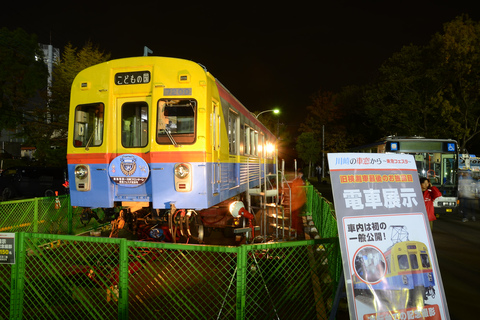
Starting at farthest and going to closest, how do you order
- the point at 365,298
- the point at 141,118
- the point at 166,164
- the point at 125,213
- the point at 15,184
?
the point at 15,184, the point at 125,213, the point at 141,118, the point at 166,164, the point at 365,298

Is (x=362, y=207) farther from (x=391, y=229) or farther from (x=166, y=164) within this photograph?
(x=166, y=164)

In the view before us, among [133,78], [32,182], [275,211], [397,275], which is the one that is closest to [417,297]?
[397,275]

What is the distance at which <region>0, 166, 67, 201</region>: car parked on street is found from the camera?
15898 mm

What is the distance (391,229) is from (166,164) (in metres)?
3.90

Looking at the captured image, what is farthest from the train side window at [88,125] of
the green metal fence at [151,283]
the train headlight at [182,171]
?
the green metal fence at [151,283]

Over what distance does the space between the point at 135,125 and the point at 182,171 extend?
148 centimetres

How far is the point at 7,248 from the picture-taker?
13.5ft

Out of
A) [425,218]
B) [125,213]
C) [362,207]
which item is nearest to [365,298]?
[362,207]

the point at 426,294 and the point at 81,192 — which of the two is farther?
the point at 81,192

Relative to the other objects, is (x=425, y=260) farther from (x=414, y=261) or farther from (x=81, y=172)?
(x=81, y=172)

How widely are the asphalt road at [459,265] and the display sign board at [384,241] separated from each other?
145 centimetres

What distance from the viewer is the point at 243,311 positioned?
359cm

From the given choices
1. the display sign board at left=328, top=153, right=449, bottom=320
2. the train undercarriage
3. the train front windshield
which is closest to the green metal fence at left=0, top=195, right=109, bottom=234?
the train undercarriage

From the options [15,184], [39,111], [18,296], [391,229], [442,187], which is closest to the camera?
[391,229]
